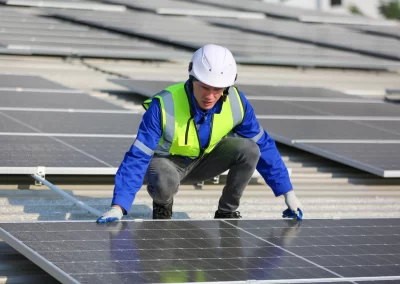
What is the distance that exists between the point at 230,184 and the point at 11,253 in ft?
6.76

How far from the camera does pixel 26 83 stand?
14.3 metres

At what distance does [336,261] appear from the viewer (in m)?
7.20

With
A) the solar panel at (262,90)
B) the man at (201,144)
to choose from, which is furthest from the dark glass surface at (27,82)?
the man at (201,144)

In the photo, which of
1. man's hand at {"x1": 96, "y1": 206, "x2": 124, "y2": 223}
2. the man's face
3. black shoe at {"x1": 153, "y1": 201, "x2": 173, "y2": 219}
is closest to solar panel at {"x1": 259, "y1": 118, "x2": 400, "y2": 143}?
black shoe at {"x1": 153, "y1": 201, "x2": 173, "y2": 219}

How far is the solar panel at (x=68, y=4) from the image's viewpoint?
82.1 feet

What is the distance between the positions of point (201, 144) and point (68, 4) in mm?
18380

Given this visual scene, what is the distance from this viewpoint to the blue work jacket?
780 cm

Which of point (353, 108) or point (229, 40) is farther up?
point (353, 108)

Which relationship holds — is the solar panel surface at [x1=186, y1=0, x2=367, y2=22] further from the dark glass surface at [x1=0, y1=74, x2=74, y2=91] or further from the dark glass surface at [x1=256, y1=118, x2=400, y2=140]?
the dark glass surface at [x1=256, y1=118, x2=400, y2=140]

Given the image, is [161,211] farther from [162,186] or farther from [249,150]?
[249,150]

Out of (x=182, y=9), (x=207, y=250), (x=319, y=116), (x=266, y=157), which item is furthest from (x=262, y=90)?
(x=182, y=9)

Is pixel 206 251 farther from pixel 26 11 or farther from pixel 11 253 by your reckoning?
pixel 26 11

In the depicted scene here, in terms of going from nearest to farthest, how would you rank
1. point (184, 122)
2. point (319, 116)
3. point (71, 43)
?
point (184, 122) → point (319, 116) → point (71, 43)

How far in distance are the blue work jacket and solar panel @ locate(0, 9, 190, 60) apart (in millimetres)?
8713
